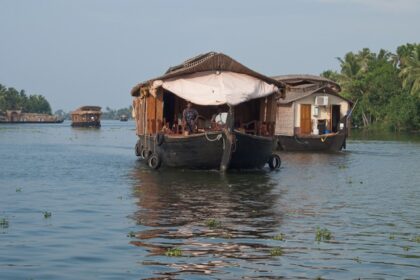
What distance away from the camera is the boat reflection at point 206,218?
11.4 m

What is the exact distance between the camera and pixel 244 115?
3045cm

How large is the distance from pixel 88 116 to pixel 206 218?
97.7 m

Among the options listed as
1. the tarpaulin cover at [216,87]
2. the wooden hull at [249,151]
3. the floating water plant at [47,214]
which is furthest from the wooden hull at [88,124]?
the floating water plant at [47,214]

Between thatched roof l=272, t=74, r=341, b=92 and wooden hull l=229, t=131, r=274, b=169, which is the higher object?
thatched roof l=272, t=74, r=341, b=92

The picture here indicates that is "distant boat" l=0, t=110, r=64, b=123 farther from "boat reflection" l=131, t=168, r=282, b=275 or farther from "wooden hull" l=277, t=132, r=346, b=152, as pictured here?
"boat reflection" l=131, t=168, r=282, b=275

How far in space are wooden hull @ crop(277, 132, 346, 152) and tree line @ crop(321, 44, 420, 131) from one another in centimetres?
3705

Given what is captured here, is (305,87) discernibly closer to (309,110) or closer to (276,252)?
(309,110)

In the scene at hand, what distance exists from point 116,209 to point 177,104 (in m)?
Answer: 15.1

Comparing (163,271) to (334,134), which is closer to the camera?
(163,271)

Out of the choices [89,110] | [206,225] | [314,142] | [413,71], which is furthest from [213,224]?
[89,110]

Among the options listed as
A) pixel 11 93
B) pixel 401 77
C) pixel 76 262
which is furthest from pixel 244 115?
pixel 11 93

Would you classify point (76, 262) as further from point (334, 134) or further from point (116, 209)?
point (334, 134)

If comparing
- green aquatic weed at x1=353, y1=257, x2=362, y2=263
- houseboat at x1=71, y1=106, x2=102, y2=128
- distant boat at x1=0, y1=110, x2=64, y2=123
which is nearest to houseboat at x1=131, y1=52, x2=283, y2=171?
green aquatic weed at x1=353, y1=257, x2=362, y2=263

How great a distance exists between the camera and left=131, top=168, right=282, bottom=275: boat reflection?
11.4 m
